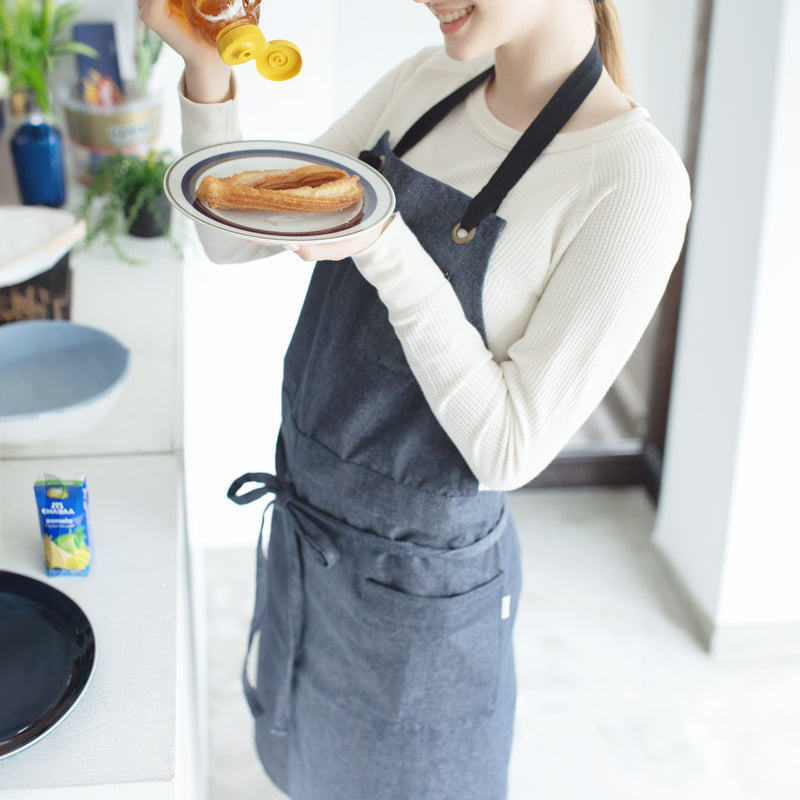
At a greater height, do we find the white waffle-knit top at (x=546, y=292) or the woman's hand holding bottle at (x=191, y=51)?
the woman's hand holding bottle at (x=191, y=51)

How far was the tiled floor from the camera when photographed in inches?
71.9

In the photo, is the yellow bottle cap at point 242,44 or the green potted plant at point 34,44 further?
the green potted plant at point 34,44

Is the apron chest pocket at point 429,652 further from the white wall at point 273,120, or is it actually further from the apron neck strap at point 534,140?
the white wall at point 273,120

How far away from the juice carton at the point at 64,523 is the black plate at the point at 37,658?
0.20 feet

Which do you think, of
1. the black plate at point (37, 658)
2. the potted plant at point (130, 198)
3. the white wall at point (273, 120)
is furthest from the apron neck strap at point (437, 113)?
the white wall at point (273, 120)

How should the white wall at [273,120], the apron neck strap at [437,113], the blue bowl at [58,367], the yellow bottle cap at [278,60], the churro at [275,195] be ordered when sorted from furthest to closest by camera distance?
the white wall at [273,120] < the blue bowl at [58,367] < the apron neck strap at [437,113] < the churro at [275,195] < the yellow bottle cap at [278,60]

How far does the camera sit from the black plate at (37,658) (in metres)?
0.78

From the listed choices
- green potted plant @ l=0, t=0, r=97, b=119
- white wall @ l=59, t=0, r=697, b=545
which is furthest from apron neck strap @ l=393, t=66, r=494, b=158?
green potted plant @ l=0, t=0, r=97, b=119

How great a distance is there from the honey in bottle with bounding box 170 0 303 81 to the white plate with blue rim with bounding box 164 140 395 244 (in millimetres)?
123

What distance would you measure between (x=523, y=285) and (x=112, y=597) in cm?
54

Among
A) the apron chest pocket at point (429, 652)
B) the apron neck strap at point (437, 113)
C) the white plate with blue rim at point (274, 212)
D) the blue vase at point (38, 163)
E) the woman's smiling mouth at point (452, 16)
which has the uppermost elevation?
the woman's smiling mouth at point (452, 16)

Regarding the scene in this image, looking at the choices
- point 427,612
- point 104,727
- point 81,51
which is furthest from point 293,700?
point 81,51

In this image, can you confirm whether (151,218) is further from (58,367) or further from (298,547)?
(298,547)

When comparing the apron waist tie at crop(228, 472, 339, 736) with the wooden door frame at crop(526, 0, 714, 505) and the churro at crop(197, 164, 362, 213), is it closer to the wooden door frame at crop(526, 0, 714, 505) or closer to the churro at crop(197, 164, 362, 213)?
the churro at crop(197, 164, 362, 213)
